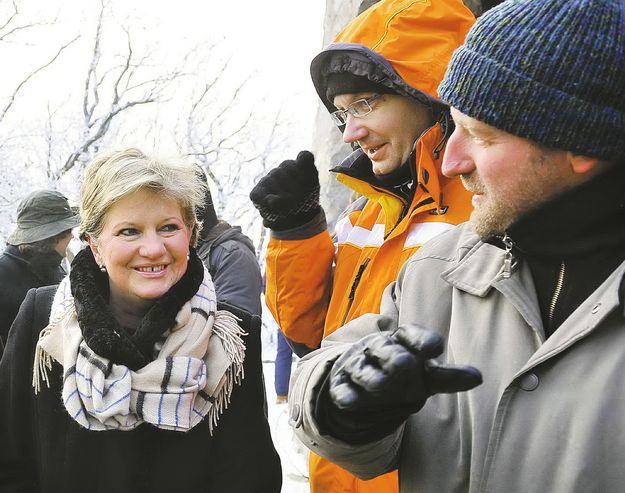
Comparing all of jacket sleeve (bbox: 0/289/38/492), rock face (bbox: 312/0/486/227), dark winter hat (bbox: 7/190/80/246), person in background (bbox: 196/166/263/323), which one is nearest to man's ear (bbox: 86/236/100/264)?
jacket sleeve (bbox: 0/289/38/492)

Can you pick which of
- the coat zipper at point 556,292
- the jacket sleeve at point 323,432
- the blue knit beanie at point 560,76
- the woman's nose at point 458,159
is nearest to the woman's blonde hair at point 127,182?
the jacket sleeve at point 323,432

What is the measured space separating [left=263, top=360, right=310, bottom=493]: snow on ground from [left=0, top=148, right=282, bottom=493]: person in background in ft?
9.29

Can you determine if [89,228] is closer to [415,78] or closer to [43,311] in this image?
[43,311]

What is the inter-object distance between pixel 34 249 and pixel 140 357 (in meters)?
2.36

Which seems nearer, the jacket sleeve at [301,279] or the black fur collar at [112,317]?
the black fur collar at [112,317]

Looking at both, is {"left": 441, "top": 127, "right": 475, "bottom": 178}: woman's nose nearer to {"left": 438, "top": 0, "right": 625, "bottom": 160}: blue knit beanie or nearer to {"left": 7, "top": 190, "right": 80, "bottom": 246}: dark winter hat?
{"left": 438, "top": 0, "right": 625, "bottom": 160}: blue knit beanie

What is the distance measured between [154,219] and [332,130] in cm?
407

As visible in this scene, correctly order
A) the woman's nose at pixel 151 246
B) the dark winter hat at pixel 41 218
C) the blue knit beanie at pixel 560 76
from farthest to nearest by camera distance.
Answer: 1. the dark winter hat at pixel 41 218
2. the woman's nose at pixel 151 246
3. the blue knit beanie at pixel 560 76

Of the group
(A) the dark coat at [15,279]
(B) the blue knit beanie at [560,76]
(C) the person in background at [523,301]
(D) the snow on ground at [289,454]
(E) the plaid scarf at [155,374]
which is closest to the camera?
(C) the person in background at [523,301]

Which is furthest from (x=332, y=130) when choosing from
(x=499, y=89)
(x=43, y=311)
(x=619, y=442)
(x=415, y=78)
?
(x=619, y=442)

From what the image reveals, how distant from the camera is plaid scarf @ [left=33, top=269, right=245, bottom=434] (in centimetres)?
200

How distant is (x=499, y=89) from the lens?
1415mm

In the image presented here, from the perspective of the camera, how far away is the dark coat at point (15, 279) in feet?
12.3

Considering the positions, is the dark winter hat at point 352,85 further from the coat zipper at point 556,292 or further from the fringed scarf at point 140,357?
the coat zipper at point 556,292
